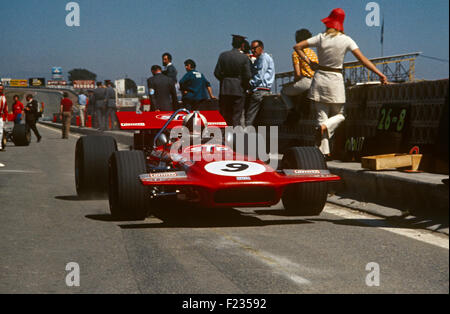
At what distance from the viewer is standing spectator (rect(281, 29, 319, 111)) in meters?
9.91

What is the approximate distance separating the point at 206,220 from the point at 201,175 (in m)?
0.62

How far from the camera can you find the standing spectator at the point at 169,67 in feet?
49.9

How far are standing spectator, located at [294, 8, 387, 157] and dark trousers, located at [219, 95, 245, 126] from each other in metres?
3.29

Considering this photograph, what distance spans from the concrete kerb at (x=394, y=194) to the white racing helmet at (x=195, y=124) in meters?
1.76

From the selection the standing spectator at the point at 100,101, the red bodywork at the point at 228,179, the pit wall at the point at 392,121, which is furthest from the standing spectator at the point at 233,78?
the standing spectator at the point at 100,101

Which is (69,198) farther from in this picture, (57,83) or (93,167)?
(57,83)

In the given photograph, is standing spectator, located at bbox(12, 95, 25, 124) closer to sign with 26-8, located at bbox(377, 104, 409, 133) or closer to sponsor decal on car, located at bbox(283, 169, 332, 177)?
sign with 26-8, located at bbox(377, 104, 409, 133)

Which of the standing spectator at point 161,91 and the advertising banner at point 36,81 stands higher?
the standing spectator at point 161,91

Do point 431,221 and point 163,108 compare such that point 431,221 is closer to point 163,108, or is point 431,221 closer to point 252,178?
point 252,178

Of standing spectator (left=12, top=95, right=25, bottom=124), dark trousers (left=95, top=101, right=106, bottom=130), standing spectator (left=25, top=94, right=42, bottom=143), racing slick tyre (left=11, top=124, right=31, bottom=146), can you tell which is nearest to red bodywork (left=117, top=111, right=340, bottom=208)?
racing slick tyre (left=11, top=124, right=31, bottom=146)

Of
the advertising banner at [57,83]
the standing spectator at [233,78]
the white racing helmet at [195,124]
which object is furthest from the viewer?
the advertising banner at [57,83]

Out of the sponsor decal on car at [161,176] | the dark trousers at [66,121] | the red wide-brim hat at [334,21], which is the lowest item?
the dark trousers at [66,121]

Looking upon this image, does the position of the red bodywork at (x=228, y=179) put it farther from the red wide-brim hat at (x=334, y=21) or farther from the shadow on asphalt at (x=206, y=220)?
the red wide-brim hat at (x=334, y=21)
